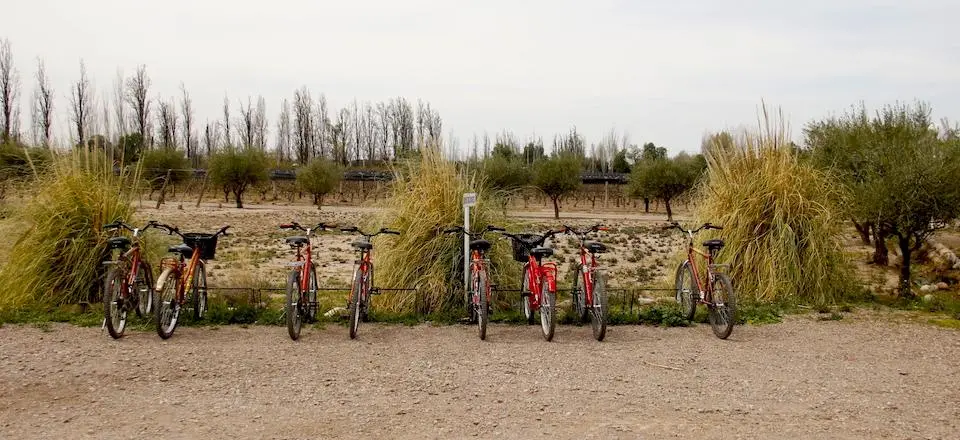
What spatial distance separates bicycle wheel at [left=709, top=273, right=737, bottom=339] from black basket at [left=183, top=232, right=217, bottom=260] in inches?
179

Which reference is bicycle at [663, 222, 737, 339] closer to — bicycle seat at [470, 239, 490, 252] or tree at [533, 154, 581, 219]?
bicycle seat at [470, 239, 490, 252]

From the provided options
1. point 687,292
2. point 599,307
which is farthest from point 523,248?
point 687,292

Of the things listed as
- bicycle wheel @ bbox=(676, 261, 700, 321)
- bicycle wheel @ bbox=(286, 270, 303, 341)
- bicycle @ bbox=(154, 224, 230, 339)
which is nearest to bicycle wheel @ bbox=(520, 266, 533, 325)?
bicycle wheel @ bbox=(676, 261, 700, 321)

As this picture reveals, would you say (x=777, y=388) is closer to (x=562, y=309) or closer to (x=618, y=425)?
(x=618, y=425)

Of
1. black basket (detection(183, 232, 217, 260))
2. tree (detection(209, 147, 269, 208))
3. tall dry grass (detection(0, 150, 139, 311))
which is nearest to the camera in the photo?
black basket (detection(183, 232, 217, 260))

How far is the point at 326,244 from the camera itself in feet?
56.7

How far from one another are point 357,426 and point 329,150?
59.1 meters

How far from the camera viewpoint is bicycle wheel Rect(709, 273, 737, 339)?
21.1 feet

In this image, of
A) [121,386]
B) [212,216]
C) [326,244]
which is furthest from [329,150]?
[121,386]

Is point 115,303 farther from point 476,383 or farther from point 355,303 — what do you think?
point 476,383

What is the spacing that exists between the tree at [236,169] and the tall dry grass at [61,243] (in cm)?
3048

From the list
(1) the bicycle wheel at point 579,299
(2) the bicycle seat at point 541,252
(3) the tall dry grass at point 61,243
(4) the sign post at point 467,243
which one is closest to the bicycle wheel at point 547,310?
(2) the bicycle seat at point 541,252

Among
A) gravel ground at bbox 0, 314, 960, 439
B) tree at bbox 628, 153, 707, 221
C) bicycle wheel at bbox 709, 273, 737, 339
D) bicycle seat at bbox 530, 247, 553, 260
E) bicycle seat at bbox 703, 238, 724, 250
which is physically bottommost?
gravel ground at bbox 0, 314, 960, 439

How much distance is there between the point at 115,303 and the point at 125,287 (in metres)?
0.22
